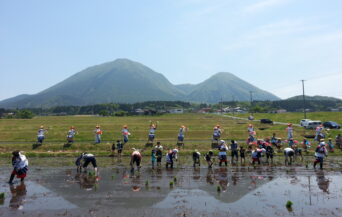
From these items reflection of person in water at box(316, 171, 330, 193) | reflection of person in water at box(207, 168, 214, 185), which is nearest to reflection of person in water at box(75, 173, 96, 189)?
reflection of person in water at box(207, 168, 214, 185)

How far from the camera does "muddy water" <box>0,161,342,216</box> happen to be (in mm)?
12500

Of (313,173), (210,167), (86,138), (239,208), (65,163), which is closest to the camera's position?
(239,208)

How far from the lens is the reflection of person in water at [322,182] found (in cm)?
1614

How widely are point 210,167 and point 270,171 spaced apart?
4481 millimetres

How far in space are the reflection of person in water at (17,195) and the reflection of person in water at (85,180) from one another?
3.11m

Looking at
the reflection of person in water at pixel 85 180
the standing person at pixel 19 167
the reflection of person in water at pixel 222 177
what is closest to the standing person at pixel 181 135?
the reflection of person in water at pixel 222 177

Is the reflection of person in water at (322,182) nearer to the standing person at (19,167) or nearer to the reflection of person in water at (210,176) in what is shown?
the reflection of person in water at (210,176)

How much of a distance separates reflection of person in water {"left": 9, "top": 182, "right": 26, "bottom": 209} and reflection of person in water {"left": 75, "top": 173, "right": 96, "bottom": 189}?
10.2 ft

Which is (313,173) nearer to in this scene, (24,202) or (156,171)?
(156,171)

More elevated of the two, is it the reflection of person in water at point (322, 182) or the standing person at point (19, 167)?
the standing person at point (19, 167)

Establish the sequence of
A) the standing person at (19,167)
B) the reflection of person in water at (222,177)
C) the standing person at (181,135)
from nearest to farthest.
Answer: the reflection of person in water at (222,177)
the standing person at (19,167)
the standing person at (181,135)

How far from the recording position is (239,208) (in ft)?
42.2

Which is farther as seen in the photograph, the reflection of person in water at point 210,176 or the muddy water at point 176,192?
the reflection of person in water at point 210,176

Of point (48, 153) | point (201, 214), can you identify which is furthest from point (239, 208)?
point (48, 153)
